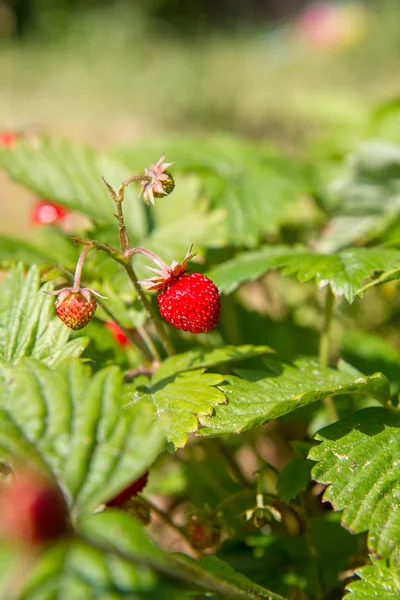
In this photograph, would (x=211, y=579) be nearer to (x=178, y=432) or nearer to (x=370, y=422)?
(x=178, y=432)

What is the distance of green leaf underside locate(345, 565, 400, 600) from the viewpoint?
830mm

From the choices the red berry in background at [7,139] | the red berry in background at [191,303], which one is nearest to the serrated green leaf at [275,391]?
the red berry in background at [191,303]

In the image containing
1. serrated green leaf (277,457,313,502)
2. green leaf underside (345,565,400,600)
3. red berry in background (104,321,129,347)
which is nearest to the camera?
green leaf underside (345,565,400,600)

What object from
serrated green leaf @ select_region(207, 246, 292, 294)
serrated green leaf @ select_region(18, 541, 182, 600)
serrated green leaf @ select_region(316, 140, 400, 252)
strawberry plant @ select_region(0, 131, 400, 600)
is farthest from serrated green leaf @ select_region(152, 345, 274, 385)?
serrated green leaf @ select_region(316, 140, 400, 252)

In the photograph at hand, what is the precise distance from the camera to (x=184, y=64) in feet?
21.9

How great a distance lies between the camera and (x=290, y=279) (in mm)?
2035

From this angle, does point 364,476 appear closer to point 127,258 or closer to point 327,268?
point 327,268

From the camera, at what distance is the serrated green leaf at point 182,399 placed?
2.80ft

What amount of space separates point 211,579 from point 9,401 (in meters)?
0.28

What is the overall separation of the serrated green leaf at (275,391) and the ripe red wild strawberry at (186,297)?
117 millimetres

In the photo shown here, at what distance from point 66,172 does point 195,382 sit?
2.35ft

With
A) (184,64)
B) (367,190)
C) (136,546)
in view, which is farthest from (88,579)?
(184,64)

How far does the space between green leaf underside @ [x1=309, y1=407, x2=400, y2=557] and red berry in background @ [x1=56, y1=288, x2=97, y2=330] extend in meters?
0.36

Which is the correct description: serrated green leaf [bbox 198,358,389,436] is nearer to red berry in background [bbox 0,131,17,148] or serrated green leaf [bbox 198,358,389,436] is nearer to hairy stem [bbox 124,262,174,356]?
hairy stem [bbox 124,262,174,356]
